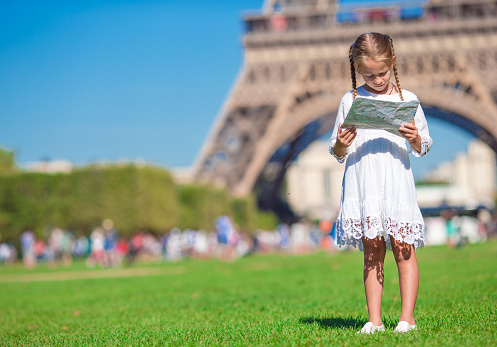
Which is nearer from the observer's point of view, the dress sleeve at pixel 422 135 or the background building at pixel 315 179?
the dress sleeve at pixel 422 135

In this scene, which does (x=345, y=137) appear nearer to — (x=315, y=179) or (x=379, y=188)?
(x=379, y=188)

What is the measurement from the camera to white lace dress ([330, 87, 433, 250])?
169 inches

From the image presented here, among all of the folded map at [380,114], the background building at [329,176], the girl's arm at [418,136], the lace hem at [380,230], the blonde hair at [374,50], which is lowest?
the lace hem at [380,230]

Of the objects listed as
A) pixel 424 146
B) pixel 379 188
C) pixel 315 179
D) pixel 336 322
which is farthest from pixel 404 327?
pixel 315 179

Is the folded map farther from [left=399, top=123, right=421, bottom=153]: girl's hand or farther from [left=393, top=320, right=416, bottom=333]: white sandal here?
[left=393, top=320, right=416, bottom=333]: white sandal

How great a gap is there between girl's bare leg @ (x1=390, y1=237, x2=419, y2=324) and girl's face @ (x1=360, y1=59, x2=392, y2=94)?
0.88m

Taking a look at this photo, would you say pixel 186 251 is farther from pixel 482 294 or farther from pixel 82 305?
pixel 482 294

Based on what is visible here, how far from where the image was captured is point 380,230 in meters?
4.30

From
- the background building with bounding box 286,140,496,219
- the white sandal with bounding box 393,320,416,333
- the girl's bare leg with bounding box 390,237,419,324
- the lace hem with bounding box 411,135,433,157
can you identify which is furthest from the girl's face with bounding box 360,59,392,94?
the background building with bounding box 286,140,496,219

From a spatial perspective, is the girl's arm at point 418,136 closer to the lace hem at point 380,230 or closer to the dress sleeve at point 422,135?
the dress sleeve at point 422,135

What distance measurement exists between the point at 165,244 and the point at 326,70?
1115cm

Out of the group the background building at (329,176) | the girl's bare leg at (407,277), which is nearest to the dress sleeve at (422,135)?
the girl's bare leg at (407,277)

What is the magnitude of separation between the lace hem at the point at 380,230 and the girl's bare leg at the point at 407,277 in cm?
6

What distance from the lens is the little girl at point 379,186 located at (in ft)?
14.1
